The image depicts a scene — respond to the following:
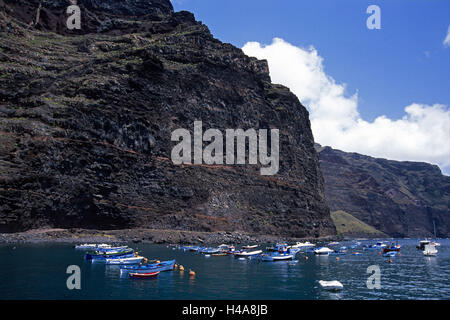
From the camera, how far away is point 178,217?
107 metres

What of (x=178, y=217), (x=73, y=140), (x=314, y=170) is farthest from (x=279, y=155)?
(x=73, y=140)

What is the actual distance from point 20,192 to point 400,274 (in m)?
84.5

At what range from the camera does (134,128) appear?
10856 centimetres

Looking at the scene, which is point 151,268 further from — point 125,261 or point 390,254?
point 390,254

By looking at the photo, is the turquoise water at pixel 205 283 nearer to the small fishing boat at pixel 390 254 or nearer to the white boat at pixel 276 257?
the white boat at pixel 276 257
